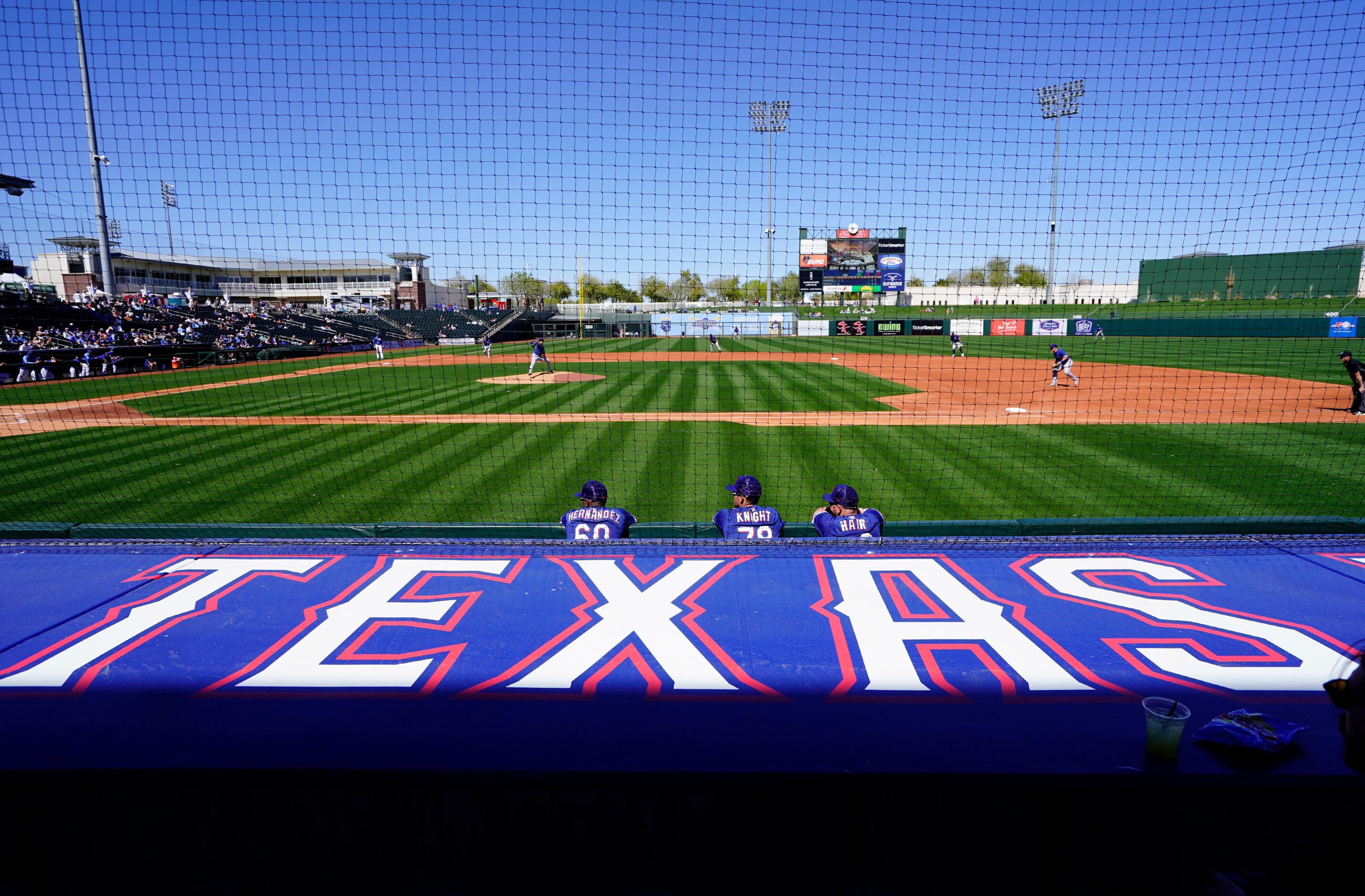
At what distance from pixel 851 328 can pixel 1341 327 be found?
2562 centimetres

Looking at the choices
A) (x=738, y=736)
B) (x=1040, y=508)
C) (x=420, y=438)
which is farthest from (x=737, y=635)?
(x=420, y=438)

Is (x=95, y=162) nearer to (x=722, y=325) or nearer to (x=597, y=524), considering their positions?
(x=597, y=524)

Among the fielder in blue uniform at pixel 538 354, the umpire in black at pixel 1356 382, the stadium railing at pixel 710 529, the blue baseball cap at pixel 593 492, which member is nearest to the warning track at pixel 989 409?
the umpire in black at pixel 1356 382

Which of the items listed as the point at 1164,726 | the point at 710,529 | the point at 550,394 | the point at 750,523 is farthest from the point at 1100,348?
the point at 1164,726

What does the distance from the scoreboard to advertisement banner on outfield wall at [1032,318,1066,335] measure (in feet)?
35.5

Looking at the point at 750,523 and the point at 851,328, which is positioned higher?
the point at 851,328

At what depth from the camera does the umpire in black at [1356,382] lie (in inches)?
568

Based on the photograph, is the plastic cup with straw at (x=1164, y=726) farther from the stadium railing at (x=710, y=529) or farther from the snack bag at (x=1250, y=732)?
the stadium railing at (x=710, y=529)

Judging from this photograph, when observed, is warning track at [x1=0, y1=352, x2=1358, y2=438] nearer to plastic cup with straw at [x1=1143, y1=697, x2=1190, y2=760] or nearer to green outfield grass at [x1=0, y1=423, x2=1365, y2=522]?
green outfield grass at [x1=0, y1=423, x2=1365, y2=522]

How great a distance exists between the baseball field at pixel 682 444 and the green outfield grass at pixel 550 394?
0.45 ft

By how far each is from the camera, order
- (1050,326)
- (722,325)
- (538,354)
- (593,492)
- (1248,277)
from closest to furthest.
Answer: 1. (593,492)
2. (538,354)
3. (1248,277)
4. (1050,326)
5. (722,325)

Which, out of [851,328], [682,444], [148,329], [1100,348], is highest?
[148,329]

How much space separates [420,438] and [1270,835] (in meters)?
13.6

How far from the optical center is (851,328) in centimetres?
4984
